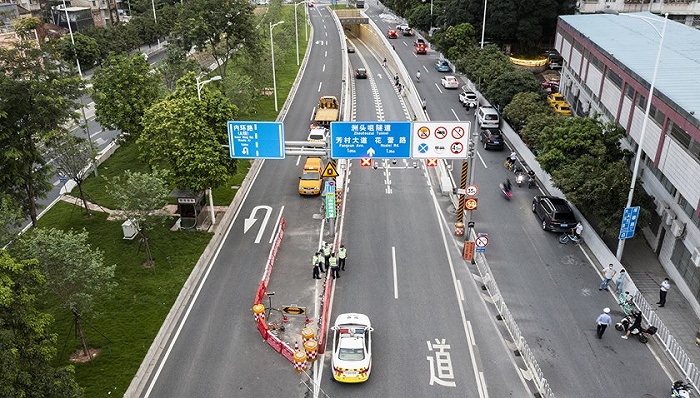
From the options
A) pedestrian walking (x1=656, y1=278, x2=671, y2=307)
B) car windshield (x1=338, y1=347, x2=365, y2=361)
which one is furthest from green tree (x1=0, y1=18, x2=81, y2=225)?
pedestrian walking (x1=656, y1=278, x2=671, y2=307)

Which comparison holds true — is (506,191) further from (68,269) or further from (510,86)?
(68,269)

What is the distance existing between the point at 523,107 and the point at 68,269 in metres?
37.1

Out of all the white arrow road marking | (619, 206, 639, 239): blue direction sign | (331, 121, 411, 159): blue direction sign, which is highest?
(331, 121, 411, 159): blue direction sign

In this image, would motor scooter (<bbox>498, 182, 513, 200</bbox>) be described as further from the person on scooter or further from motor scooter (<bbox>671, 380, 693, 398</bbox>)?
motor scooter (<bbox>671, 380, 693, 398</bbox>)

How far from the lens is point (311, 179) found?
4125cm

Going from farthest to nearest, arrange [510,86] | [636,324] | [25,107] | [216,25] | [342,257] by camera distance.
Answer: [216,25]
[510,86]
[342,257]
[25,107]
[636,324]

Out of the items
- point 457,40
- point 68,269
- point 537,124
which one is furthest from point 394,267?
point 457,40

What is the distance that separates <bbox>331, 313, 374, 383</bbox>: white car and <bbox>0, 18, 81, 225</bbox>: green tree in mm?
19944

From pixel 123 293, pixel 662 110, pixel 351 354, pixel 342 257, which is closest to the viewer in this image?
pixel 351 354

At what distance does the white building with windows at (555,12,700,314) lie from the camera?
2819 centimetres

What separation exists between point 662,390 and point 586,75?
3495 cm

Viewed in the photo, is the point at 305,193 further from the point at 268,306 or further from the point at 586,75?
the point at 586,75

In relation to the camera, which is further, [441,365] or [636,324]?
[636,324]

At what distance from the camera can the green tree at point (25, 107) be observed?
29422 millimetres
